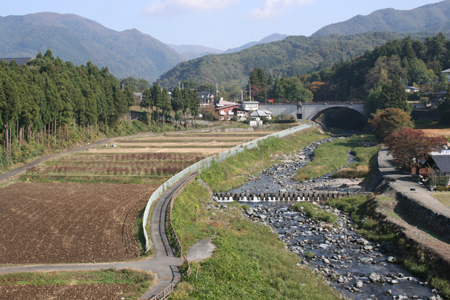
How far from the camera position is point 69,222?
102ft

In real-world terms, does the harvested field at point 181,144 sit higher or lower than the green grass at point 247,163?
higher

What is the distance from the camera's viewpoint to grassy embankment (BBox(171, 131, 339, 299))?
20.8 metres

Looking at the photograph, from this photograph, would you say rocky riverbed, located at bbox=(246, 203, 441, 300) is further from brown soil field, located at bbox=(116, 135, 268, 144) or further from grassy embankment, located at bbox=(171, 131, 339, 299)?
brown soil field, located at bbox=(116, 135, 268, 144)

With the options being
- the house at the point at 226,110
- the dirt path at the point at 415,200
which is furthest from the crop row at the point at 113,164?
the house at the point at 226,110

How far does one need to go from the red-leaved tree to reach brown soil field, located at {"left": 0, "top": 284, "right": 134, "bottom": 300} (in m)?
33.5

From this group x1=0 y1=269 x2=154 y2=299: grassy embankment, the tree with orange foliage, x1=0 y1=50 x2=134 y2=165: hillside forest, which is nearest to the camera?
x1=0 y1=269 x2=154 y2=299: grassy embankment

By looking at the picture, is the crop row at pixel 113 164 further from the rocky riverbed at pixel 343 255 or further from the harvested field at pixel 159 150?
the rocky riverbed at pixel 343 255

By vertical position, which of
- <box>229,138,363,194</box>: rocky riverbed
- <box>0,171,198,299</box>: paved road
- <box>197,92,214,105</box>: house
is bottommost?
<box>229,138,363,194</box>: rocky riverbed

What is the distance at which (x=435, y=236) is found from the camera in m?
27.6

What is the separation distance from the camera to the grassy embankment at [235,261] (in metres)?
20.8

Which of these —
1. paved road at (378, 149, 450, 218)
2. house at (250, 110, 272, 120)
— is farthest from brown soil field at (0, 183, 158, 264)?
house at (250, 110, 272, 120)

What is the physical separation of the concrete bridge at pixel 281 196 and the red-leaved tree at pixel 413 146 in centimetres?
820

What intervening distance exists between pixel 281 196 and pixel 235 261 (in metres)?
18.7

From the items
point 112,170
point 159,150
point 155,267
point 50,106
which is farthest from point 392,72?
point 155,267
